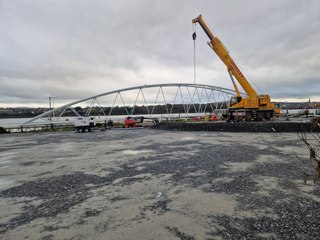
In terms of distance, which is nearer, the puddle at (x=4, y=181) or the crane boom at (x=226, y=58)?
the puddle at (x=4, y=181)

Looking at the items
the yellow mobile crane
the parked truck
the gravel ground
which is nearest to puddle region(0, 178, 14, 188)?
the gravel ground

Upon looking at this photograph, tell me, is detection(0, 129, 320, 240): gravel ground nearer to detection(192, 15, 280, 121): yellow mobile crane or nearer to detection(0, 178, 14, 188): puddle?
detection(0, 178, 14, 188): puddle

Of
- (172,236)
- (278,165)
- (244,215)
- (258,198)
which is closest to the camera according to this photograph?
(172,236)

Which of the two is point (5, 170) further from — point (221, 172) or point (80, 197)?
point (221, 172)

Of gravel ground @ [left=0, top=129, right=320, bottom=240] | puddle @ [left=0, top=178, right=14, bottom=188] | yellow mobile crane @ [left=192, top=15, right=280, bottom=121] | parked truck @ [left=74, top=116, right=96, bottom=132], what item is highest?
yellow mobile crane @ [left=192, top=15, right=280, bottom=121]

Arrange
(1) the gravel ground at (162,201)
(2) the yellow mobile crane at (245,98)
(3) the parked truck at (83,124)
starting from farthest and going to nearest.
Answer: (3) the parked truck at (83,124) → (2) the yellow mobile crane at (245,98) → (1) the gravel ground at (162,201)

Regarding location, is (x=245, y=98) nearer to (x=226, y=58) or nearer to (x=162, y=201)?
(x=226, y=58)

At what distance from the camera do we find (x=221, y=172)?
296 inches

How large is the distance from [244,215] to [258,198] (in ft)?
3.63

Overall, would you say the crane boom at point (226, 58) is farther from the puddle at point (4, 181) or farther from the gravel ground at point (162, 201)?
the puddle at point (4, 181)

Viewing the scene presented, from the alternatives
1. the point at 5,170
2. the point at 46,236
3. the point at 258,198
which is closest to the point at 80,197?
the point at 46,236

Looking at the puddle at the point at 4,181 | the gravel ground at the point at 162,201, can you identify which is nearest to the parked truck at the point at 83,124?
the gravel ground at the point at 162,201

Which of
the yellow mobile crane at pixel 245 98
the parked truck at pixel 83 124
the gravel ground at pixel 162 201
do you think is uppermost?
the yellow mobile crane at pixel 245 98

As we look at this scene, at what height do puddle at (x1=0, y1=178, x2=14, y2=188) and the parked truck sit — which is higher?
the parked truck
